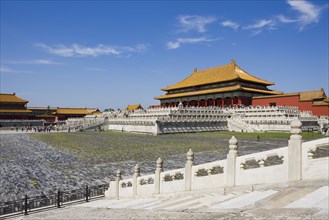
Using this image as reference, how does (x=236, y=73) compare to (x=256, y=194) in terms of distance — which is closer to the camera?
(x=256, y=194)

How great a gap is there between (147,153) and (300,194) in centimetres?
1718

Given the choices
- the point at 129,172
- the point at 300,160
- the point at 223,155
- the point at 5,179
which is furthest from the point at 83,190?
the point at 223,155

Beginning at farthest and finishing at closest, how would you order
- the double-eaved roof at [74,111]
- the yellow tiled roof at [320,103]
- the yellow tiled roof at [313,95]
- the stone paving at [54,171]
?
the double-eaved roof at [74,111] < the yellow tiled roof at [313,95] < the yellow tiled roof at [320,103] < the stone paving at [54,171]

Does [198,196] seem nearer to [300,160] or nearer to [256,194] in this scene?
[256,194]

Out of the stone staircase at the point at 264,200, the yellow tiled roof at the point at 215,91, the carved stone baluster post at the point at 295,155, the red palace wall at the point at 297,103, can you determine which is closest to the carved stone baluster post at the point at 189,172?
the stone staircase at the point at 264,200

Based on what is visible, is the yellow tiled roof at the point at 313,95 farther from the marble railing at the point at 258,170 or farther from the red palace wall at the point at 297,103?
the marble railing at the point at 258,170

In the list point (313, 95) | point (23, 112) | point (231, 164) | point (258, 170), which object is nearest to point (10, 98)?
point (23, 112)

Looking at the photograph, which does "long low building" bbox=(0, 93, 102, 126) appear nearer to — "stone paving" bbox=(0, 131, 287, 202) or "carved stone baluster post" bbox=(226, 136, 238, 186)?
"stone paving" bbox=(0, 131, 287, 202)

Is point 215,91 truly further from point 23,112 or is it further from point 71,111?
point 23,112

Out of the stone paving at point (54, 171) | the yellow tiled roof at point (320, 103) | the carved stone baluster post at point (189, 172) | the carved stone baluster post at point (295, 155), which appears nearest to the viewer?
the carved stone baluster post at point (295, 155)

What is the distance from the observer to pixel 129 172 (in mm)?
16469

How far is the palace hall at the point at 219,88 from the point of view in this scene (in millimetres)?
56375

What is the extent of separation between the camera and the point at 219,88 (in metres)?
59.7

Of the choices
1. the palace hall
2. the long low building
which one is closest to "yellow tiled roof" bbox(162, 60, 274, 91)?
the palace hall
